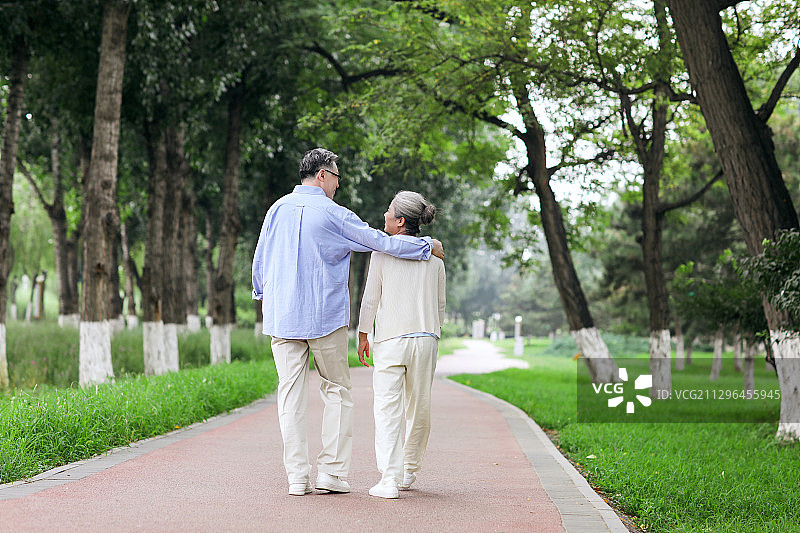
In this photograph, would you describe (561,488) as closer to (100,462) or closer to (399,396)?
(399,396)

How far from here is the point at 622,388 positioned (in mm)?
18047

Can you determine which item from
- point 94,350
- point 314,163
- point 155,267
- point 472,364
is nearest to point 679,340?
point 472,364

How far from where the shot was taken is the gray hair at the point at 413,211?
584 centimetres

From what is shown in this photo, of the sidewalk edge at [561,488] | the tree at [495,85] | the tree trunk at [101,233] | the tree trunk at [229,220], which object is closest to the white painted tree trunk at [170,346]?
the tree trunk at [229,220]

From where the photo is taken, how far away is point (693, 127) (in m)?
20.3

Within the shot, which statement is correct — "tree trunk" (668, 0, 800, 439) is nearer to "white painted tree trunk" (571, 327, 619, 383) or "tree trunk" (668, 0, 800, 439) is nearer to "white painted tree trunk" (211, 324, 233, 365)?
"white painted tree trunk" (571, 327, 619, 383)

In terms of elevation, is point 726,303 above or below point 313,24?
below

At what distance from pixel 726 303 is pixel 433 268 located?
9.74m

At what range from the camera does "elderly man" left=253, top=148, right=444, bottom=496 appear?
5.57 meters

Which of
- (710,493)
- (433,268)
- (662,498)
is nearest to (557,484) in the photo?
(662,498)

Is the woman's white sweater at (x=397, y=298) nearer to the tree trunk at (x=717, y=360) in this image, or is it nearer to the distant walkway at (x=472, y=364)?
the distant walkway at (x=472, y=364)

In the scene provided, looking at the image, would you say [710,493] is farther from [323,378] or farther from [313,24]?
[313,24]

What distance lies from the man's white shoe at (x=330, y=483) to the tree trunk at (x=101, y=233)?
731 cm

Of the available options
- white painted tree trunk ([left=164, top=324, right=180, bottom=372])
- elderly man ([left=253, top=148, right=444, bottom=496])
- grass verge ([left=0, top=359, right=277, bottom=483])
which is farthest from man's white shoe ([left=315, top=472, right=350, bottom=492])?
white painted tree trunk ([left=164, top=324, right=180, bottom=372])
